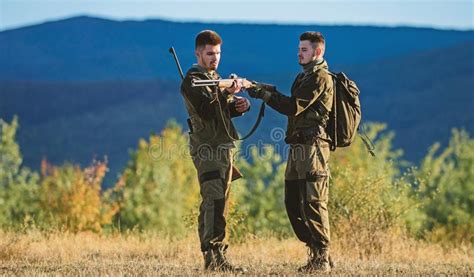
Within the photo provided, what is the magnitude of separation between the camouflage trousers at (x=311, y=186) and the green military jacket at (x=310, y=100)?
0.61 ft

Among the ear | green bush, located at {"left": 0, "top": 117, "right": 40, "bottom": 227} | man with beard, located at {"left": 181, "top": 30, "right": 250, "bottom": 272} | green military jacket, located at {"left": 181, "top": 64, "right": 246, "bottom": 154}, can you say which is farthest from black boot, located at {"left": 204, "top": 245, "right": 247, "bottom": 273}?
green bush, located at {"left": 0, "top": 117, "right": 40, "bottom": 227}

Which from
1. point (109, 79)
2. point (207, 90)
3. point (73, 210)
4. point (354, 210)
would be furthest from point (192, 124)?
point (109, 79)

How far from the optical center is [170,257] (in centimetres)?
1102

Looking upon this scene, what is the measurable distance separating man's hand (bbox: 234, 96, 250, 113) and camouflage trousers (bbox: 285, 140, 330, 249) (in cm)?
62

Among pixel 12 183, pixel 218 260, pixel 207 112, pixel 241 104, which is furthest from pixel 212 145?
pixel 12 183

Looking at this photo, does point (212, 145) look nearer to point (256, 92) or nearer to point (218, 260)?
point (256, 92)

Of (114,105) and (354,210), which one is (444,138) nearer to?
(114,105)

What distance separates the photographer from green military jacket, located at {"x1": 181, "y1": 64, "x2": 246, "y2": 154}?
27.9 feet

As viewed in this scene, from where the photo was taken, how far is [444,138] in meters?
155

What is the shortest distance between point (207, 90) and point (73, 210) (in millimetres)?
36748

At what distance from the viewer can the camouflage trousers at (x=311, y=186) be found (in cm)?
873

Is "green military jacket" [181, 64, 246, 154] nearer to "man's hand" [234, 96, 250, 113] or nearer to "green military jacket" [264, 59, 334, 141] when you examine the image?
"man's hand" [234, 96, 250, 113]

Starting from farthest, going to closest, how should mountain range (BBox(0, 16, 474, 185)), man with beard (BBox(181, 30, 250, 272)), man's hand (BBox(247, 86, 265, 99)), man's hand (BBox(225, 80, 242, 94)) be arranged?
mountain range (BBox(0, 16, 474, 185)) < man with beard (BBox(181, 30, 250, 272)) < man's hand (BBox(247, 86, 265, 99)) < man's hand (BBox(225, 80, 242, 94))

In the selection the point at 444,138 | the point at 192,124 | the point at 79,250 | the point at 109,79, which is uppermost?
the point at 109,79
